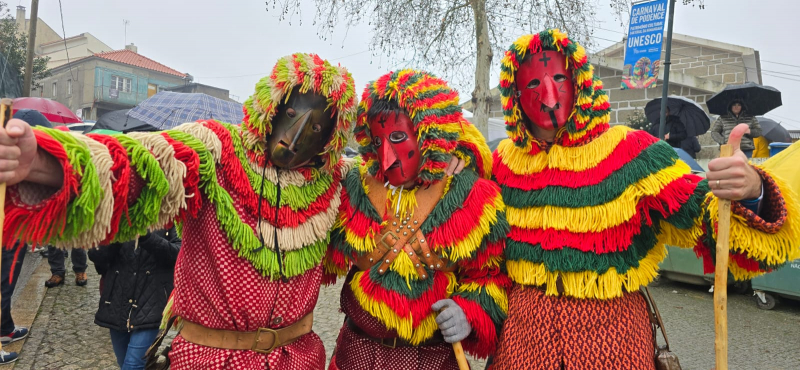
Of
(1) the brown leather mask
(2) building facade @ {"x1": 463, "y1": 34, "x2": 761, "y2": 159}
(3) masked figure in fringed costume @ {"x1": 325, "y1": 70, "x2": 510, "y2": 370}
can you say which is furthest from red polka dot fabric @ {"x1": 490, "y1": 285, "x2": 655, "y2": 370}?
(2) building facade @ {"x1": 463, "y1": 34, "x2": 761, "y2": 159}

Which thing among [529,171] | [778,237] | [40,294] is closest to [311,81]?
[529,171]

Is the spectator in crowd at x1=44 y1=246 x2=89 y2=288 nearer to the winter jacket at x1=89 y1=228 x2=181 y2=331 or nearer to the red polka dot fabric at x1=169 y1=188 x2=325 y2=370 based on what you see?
the winter jacket at x1=89 y1=228 x2=181 y2=331

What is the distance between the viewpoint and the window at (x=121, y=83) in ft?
127

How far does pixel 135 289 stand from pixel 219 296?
1.68 m

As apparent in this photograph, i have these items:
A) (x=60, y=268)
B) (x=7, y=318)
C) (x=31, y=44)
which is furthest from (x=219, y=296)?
(x=31, y=44)

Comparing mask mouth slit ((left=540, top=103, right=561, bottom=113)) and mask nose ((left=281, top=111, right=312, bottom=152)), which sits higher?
mask mouth slit ((left=540, top=103, right=561, bottom=113))

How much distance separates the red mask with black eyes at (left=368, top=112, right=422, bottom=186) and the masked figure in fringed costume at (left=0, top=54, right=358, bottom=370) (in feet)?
0.54

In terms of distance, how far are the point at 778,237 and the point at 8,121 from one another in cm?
237

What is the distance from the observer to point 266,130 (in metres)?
2.03

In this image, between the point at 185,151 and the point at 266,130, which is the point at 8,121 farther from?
the point at 266,130

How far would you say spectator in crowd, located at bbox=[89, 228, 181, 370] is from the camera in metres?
3.13

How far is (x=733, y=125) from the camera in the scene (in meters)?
6.89

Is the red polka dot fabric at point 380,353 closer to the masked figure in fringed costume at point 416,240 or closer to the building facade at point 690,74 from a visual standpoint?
the masked figure in fringed costume at point 416,240

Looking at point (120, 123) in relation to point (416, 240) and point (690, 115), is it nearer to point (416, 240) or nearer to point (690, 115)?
point (416, 240)
